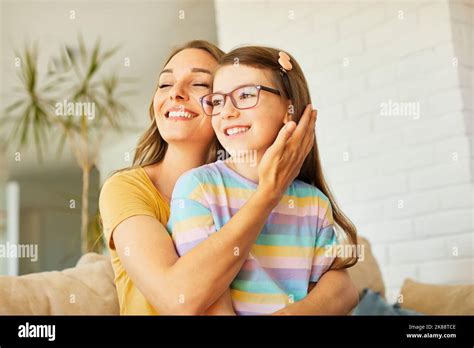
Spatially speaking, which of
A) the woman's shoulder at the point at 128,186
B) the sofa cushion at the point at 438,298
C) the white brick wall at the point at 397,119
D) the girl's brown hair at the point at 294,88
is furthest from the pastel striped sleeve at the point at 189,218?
the sofa cushion at the point at 438,298

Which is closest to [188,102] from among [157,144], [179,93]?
[179,93]

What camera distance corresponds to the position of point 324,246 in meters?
1.83

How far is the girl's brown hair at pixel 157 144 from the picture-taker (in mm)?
1923

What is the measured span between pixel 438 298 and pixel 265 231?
88 cm

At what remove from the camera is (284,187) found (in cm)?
177

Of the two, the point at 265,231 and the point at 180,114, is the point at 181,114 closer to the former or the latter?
the point at 180,114

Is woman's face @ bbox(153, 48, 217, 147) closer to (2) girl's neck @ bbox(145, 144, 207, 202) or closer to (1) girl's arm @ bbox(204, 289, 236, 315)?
(2) girl's neck @ bbox(145, 144, 207, 202)

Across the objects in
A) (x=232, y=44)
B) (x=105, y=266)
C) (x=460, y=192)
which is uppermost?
(x=232, y=44)

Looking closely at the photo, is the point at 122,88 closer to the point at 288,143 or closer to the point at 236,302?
the point at 288,143

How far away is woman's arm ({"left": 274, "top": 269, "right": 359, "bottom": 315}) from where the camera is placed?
1.76 meters

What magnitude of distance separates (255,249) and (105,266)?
582 mm

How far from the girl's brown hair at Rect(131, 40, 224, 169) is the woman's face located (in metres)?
0.02

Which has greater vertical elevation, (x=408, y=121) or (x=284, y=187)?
(x=408, y=121)
